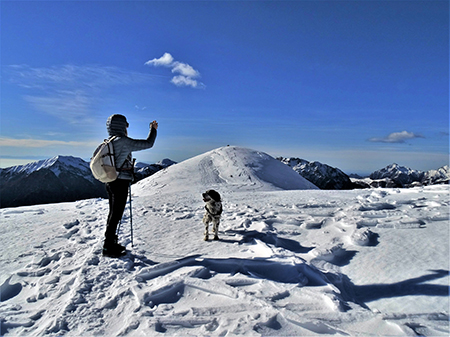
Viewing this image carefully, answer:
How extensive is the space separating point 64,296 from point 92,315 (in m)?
0.71

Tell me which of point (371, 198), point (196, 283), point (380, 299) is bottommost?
point (380, 299)

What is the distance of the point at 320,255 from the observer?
4941 millimetres

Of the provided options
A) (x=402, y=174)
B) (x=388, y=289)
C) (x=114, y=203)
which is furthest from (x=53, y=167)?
(x=402, y=174)

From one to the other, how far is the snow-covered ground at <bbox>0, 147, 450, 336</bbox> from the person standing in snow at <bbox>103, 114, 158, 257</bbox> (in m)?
0.30

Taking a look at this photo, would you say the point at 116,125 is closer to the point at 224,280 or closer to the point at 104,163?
the point at 104,163

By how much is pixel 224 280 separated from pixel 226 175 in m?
13.5

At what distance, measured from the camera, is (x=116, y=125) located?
460 cm

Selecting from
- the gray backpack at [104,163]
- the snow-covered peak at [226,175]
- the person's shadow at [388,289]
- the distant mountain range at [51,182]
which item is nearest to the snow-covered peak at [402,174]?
the distant mountain range at [51,182]

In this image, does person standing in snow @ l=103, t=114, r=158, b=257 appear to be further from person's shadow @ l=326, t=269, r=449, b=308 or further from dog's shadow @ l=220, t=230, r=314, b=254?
person's shadow @ l=326, t=269, r=449, b=308

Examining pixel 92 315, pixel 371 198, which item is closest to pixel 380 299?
pixel 92 315

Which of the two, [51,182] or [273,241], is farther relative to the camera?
[51,182]

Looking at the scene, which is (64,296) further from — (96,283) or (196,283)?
(196,283)

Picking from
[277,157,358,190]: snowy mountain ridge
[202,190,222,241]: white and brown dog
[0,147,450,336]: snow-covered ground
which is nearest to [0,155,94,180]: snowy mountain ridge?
[277,157,358,190]: snowy mountain ridge

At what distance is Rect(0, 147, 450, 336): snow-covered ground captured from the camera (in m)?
2.85
